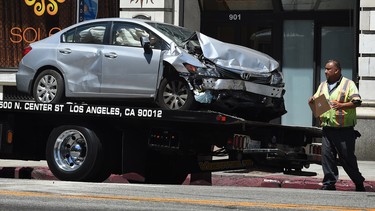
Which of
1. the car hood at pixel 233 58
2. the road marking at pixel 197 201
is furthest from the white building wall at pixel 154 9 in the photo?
the road marking at pixel 197 201

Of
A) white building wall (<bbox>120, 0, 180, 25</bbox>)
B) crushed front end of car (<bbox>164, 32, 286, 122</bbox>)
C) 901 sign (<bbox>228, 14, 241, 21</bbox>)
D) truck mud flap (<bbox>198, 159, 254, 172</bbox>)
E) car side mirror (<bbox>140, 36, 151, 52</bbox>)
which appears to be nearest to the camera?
crushed front end of car (<bbox>164, 32, 286, 122</bbox>)

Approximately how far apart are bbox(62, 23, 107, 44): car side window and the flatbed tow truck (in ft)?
4.17

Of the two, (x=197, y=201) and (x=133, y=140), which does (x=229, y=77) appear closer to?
(x=133, y=140)

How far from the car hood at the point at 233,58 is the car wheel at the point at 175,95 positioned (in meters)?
0.52

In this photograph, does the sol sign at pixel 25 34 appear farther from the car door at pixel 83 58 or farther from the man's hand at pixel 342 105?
the man's hand at pixel 342 105

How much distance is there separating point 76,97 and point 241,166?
250 cm

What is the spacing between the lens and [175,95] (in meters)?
11.2

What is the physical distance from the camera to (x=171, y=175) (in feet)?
41.2

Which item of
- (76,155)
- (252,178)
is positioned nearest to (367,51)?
(252,178)

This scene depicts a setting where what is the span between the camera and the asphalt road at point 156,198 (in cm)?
820

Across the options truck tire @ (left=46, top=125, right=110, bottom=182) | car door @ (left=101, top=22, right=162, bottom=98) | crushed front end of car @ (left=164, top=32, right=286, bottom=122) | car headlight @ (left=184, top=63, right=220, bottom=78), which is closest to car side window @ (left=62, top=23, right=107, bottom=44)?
car door @ (left=101, top=22, right=162, bottom=98)

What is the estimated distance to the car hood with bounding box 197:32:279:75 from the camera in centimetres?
1121

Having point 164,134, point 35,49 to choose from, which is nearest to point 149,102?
point 164,134

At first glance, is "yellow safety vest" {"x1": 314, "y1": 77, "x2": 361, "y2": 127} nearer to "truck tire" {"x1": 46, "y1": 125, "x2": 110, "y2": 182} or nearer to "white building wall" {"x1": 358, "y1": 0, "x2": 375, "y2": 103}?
"truck tire" {"x1": 46, "y1": 125, "x2": 110, "y2": 182}
